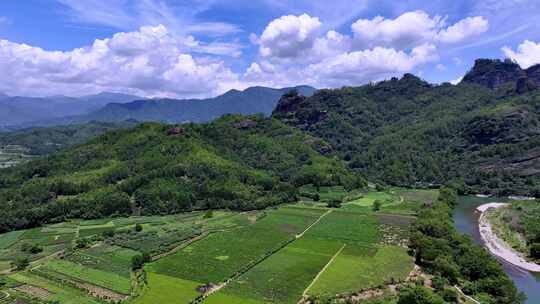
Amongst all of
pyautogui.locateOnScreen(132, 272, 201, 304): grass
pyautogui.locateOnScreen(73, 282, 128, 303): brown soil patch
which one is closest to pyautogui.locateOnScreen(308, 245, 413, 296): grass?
pyautogui.locateOnScreen(132, 272, 201, 304): grass

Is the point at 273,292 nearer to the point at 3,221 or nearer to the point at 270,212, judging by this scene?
the point at 270,212

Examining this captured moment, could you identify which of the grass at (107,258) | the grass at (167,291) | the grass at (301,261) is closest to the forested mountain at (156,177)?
the grass at (301,261)

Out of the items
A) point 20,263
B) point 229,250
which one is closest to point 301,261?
point 229,250

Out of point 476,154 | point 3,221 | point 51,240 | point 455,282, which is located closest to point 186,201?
point 51,240

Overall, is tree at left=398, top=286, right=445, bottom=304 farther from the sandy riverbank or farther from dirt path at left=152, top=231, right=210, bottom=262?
dirt path at left=152, top=231, right=210, bottom=262

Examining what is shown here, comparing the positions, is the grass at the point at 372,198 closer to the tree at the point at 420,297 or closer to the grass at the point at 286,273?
the grass at the point at 286,273
